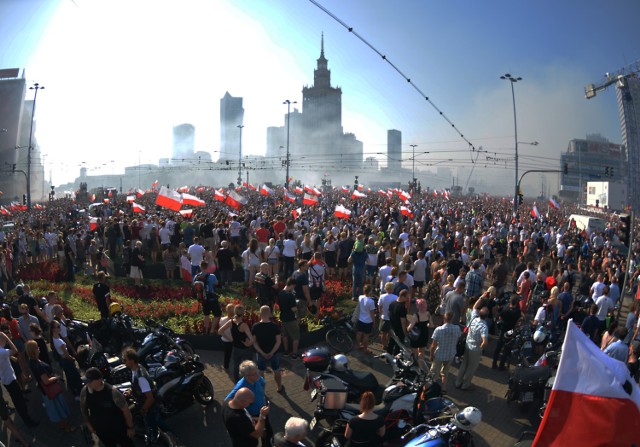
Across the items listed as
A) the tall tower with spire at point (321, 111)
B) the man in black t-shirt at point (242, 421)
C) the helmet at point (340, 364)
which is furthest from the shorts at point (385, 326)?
the tall tower with spire at point (321, 111)

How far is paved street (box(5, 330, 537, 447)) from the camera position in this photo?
23.4ft

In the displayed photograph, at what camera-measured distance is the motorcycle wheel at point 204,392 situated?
7.77m

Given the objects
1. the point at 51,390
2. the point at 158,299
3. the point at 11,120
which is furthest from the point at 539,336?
the point at 11,120

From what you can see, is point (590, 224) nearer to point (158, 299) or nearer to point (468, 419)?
point (158, 299)

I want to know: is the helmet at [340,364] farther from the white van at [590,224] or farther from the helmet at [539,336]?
the white van at [590,224]

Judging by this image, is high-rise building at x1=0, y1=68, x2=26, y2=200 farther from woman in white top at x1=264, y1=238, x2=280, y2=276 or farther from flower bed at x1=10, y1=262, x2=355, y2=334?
woman in white top at x1=264, y1=238, x2=280, y2=276

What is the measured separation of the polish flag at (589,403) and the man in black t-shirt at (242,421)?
271 centimetres

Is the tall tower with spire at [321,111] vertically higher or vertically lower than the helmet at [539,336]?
higher

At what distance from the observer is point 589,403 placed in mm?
3869

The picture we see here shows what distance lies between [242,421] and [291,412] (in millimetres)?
2815

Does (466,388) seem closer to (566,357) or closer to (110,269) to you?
(566,357)

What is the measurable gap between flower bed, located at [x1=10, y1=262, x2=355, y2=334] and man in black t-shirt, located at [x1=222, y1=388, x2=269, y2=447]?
566cm

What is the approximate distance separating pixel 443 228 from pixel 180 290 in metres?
14.5

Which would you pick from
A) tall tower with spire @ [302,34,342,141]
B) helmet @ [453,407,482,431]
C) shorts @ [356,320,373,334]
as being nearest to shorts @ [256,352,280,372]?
shorts @ [356,320,373,334]
